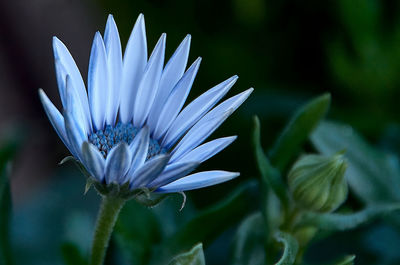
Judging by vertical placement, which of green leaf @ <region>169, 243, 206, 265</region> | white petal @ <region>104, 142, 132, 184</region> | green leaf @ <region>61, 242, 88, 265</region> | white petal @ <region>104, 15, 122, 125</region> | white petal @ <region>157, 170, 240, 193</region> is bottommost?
green leaf @ <region>61, 242, 88, 265</region>

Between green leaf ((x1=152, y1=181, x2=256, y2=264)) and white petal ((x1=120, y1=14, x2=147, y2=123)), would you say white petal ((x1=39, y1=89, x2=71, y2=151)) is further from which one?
green leaf ((x1=152, y1=181, x2=256, y2=264))

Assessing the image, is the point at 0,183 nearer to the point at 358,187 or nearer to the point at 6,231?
the point at 6,231

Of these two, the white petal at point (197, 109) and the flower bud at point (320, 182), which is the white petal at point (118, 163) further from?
the flower bud at point (320, 182)

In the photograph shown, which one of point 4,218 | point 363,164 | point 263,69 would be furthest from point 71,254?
point 263,69

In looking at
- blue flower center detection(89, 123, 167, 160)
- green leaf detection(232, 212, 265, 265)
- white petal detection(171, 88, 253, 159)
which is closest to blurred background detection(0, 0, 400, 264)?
green leaf detection(232, 212, 265, 265)

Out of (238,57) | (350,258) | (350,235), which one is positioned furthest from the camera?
(238,57)

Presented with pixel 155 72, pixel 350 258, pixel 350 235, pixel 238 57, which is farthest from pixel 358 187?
pixel 238 57

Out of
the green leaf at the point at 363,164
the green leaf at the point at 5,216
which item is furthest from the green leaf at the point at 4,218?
the green leaf at the point at 363,164
